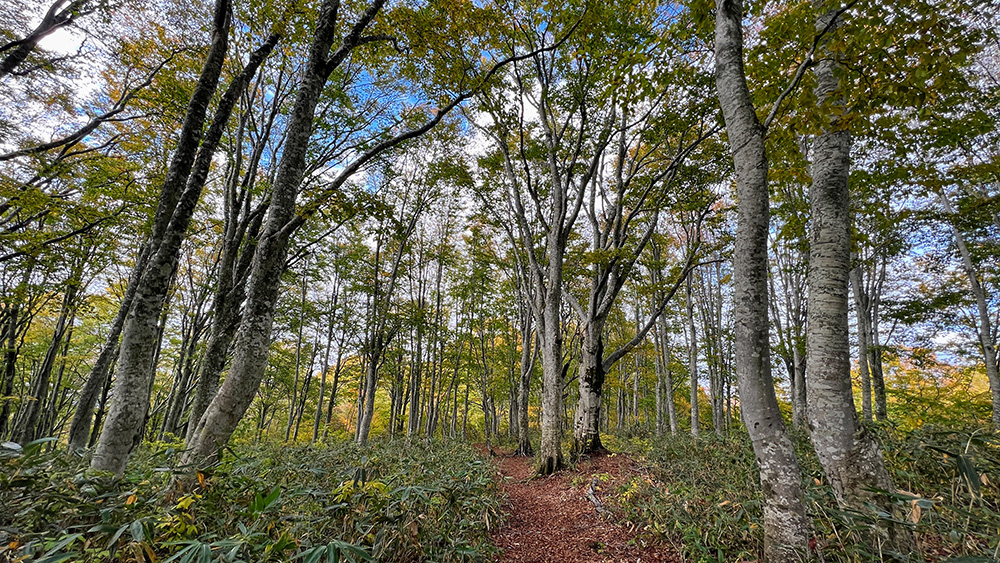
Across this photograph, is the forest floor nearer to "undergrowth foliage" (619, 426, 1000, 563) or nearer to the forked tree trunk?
"undergrowth foliage" (619, 426, 1000, 563)

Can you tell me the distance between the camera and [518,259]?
10578mm

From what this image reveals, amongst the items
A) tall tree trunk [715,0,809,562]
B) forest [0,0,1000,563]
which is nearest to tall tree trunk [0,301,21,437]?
forest [0,0,1000,563]

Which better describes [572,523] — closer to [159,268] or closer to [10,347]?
[159,268]

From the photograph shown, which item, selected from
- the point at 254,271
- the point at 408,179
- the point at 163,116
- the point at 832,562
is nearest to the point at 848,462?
the point at 832,562

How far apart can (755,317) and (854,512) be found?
4.29ft

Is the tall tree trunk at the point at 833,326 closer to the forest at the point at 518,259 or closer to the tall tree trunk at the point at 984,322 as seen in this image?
the forest at the point at 518,259

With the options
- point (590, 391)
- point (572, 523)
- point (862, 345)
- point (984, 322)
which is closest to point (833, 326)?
point (572, 523)

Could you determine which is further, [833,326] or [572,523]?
[572,523]

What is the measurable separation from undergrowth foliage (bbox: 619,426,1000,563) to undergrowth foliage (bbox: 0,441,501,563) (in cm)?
223

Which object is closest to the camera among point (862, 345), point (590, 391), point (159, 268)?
point (159, 268)

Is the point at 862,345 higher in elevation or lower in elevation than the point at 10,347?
higher

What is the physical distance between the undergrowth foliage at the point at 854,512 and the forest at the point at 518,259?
1.9 inches

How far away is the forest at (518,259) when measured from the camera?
254 cm

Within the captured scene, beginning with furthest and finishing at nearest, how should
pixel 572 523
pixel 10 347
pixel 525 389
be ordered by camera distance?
pixel 525 389 < pixel 10 347 < pixel 572 523
